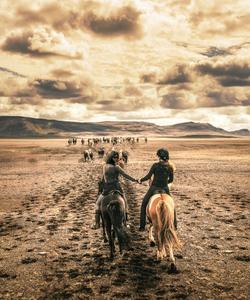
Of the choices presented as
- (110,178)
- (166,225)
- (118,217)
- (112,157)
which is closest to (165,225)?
(166,225)

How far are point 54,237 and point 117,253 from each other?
242 centimetres

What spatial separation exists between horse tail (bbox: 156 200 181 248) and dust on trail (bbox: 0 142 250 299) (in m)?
0.67

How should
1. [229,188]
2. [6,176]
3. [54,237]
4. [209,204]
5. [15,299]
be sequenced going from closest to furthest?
[15,299]
[54,237]
[209,204]
[229,188]
[6,176]

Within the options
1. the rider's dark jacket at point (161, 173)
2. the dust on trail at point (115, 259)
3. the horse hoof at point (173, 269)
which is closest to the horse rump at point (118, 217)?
the dust on trail at point (115, 259)

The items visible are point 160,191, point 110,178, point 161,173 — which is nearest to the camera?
point 110,178

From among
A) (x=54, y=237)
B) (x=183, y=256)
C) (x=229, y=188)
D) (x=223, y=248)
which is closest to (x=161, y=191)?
(x=183, y=256)

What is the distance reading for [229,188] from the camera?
20.5m

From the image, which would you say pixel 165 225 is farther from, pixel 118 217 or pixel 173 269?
pixel 118 217

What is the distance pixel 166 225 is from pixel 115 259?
166cm

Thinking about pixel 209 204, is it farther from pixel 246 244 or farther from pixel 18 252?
pixel 18 252

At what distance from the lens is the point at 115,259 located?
8.78 meters

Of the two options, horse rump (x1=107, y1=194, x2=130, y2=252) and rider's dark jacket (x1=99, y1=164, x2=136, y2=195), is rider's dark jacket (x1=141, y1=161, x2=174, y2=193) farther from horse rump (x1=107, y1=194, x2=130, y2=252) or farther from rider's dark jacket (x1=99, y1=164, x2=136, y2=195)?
horse rump (x1=107, y1=194, x2=130, y2=252)

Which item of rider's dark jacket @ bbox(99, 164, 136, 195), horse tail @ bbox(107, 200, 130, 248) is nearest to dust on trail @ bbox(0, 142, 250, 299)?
horse tail @ bbox(107, 200, 130, 248)

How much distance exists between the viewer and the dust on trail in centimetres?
Answer: 709
